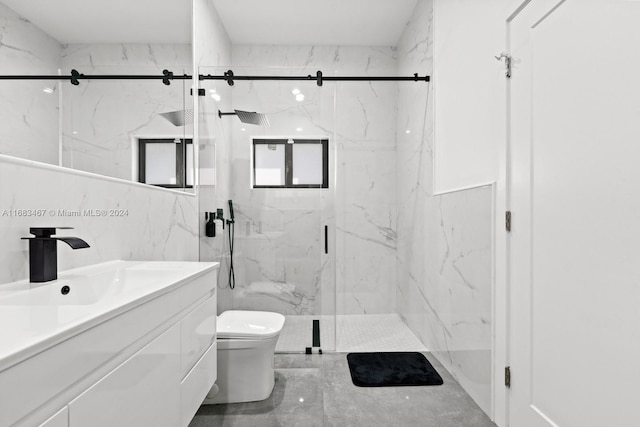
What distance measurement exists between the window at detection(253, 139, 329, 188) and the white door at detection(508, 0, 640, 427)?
1378 mm

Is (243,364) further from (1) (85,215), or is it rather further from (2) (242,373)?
(1) (85,215)

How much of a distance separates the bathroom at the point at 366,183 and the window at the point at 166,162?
0.04 meters

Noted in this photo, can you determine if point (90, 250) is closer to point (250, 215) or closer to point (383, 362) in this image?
point (250, 215)

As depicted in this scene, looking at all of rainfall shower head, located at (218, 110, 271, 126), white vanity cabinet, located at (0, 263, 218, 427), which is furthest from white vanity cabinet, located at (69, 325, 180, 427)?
rainfall shower head, located at (218, 110, 271, 126)

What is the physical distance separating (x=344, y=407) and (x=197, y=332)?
104 centimetres

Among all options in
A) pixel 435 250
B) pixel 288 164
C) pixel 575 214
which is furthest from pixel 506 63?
pixel 288 164

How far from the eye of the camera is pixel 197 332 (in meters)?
1.37

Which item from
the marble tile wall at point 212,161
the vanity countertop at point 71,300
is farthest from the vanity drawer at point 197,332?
the marble tile wall at point 212,161

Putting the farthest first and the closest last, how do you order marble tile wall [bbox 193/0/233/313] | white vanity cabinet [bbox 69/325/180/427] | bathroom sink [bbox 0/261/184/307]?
marble tile wall [bbox 193/0/233/313]
bathroom sink [bbox 0/261/184/307]
white vanity cabinet [bbox 69/325/180/427]

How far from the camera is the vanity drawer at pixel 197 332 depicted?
4.08 feet

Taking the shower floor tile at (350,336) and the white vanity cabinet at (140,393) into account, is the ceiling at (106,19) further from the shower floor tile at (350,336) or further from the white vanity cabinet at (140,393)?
the shower floor tile at (350,336)

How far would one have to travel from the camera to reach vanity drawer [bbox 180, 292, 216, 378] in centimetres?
124

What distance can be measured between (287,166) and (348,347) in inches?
61.6

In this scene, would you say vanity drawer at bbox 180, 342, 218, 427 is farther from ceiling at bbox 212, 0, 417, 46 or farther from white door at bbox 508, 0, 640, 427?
ceiling at bbox 212, 0, 417, 46
